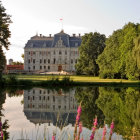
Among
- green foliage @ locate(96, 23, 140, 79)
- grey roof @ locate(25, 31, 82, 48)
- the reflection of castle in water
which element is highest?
grey roof @ locate(25, 31, 82, 48)

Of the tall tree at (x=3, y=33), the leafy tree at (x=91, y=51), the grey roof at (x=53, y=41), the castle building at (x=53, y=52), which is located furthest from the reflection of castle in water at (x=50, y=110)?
the grey roof at (x=53, y=41)

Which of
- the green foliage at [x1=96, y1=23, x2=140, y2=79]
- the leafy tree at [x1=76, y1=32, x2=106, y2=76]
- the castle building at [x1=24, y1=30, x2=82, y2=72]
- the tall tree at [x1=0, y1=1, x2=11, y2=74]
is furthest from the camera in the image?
the castle building at [x1=24, y1=30, x2=82, y2=72]

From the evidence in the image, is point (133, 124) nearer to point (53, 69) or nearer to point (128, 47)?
point (128, 47)

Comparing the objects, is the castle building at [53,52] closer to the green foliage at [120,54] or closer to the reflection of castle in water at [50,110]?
the green foliage at [120,54]

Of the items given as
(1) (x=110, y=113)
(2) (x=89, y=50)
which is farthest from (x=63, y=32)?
(1) (x=110, y=113)

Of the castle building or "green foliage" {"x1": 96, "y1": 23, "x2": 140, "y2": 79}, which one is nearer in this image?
"green foliage" {"x1": 96, "y1": 23, "x2": 140, "y2": 79}

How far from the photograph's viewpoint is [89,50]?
194 feet

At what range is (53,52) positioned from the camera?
8188cm

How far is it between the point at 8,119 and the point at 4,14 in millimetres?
21647

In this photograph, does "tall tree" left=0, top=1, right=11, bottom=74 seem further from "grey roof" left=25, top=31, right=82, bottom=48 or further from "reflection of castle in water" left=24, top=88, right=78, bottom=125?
"grey roof" left=25, top=31, right=82, bottom=48

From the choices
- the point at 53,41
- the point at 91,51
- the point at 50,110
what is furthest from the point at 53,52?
the point at 50,110

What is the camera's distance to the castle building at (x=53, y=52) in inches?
3187

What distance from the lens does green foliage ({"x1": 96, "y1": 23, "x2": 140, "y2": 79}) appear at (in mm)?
36844

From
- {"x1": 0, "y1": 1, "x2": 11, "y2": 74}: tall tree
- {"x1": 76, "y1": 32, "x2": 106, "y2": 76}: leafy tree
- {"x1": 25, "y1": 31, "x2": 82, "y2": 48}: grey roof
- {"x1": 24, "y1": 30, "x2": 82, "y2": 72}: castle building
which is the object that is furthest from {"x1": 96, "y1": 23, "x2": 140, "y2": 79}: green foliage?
{"x1": 25, "y1": 31, "x2": 82, "y2": 48}: grey roof
